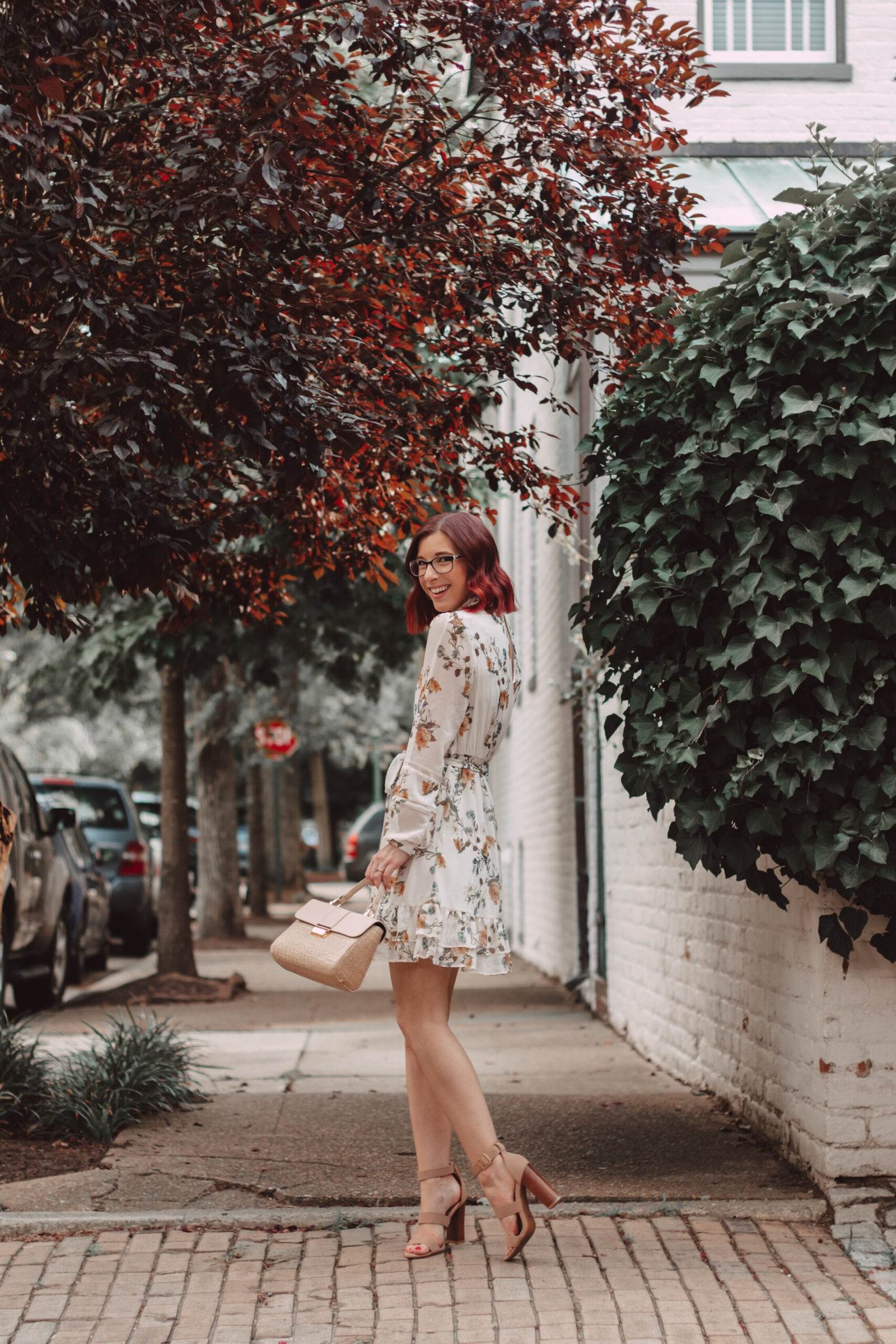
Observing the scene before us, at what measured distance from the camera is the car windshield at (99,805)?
17.5 m

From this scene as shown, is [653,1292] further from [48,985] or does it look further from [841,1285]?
[48,985]

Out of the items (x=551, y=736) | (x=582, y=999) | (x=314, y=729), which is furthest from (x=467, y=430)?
(x=314, y=729)

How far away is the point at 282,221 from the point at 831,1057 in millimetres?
2960

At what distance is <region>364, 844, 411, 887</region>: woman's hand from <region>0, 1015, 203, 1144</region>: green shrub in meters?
2.41

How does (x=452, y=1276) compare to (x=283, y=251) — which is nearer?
(x=452, y=1276)

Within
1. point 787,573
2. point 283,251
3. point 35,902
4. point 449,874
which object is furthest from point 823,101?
point 35,902

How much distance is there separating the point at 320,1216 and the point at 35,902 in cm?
647

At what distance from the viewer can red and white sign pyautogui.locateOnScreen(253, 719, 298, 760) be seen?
18.2 meters

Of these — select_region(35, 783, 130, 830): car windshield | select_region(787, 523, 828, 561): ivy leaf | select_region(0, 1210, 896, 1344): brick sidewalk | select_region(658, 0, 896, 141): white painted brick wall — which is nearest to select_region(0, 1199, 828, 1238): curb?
select_region(0, 1210, 896, 1344): brick sidewalk

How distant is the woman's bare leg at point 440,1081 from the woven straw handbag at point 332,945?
0.11m

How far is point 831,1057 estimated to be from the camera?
492 centimetres

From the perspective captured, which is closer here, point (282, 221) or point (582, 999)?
point (282, 221)

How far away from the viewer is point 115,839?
17516mm

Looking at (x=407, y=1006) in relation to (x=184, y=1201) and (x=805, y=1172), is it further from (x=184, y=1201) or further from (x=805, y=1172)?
(x=805, y=1172)
